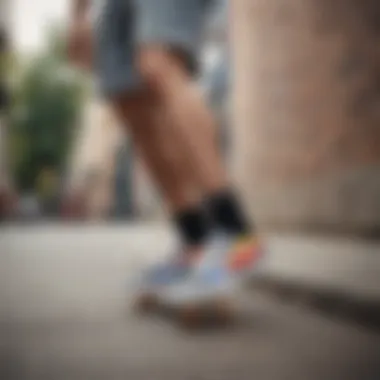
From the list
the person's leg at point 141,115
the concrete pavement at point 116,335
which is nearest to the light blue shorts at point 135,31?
the person's leg at point 141,115

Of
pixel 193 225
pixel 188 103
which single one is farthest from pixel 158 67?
pixel 193 225

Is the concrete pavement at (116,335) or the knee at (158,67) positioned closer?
the concrete pavement at (116,335)

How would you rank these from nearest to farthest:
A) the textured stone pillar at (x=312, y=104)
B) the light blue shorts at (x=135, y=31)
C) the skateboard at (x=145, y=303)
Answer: the textured stone pillar at (x=312, y=104) < the light blue shorts at (x=135, y=31) < the skateboard at (x=145, y=303)

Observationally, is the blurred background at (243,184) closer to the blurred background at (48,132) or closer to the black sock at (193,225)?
the blurred background at (48,132)

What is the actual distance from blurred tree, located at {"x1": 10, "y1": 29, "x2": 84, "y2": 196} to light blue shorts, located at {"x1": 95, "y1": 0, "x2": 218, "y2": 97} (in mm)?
64

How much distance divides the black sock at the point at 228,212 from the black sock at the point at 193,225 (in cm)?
3

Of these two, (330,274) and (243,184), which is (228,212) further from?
(330,274)

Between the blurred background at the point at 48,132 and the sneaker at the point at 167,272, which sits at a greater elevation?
the blurred background at the point at 48,132

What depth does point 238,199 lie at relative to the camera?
1.91 feet

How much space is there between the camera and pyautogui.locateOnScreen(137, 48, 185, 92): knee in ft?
1.87

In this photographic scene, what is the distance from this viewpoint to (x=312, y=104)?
40 cm

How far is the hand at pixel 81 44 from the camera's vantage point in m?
0.46

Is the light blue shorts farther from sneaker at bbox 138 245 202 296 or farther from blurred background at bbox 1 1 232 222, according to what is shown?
sneaker at bbox 138 245 202 296

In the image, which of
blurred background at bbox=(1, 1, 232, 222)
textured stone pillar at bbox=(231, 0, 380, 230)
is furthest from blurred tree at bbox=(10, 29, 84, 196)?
textured stone pillar at bbox=(231, 0, 380, 230)
